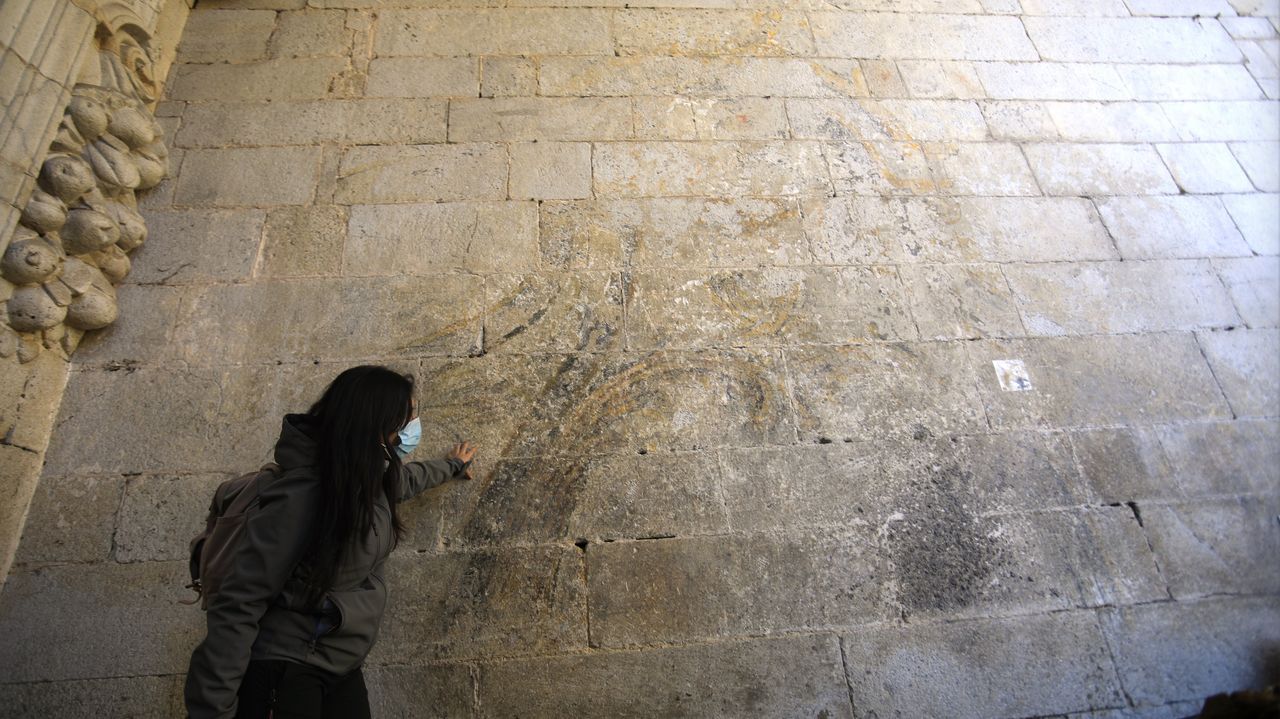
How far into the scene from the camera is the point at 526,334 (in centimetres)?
274

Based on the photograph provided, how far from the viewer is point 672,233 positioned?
3.01 meters

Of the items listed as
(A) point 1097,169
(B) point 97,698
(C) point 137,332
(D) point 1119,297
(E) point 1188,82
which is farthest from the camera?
(E) point 1188,82

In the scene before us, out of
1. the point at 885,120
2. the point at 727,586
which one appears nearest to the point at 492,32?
the point at 885,120

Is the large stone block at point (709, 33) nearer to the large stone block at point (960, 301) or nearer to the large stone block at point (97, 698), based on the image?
the large stone block at point (960, 301)

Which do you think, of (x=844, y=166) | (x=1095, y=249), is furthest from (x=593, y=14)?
(x=1095, y=249)

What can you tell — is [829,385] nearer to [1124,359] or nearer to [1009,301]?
[1009,301]

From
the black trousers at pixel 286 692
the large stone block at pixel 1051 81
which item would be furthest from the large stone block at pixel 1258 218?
the black trousers at pixel 286 692

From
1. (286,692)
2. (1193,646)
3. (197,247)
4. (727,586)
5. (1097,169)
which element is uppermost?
(197,247)

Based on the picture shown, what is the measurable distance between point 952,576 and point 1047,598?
36cm

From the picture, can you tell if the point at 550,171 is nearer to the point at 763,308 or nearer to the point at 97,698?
the point at 763,308

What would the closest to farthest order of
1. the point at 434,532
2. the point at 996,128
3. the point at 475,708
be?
the point at 475,708 → the point at 434,532 → the point at 996,128

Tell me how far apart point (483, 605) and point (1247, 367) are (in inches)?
134

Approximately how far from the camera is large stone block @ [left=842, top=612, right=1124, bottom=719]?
7.71ft

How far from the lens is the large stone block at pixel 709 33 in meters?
3.45
